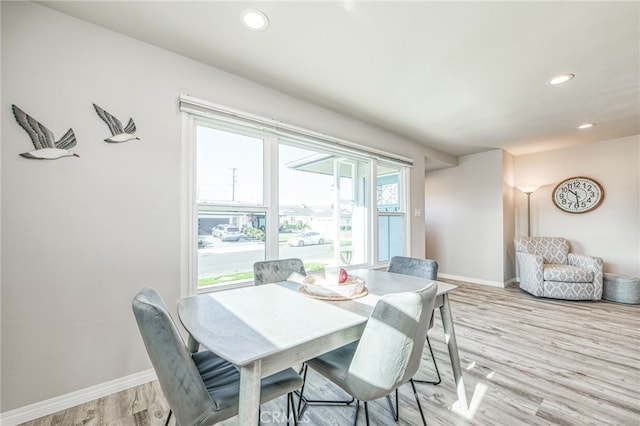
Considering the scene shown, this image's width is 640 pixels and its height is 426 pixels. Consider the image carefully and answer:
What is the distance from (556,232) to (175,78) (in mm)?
6268

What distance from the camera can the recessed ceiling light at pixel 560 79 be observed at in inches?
95.7

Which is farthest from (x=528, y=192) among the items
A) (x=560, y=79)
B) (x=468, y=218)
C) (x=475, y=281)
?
(x=560, y=79)

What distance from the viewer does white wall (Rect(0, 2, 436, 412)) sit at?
1.57 m

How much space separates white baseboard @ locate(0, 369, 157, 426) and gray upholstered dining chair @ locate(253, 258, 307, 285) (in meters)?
1.06

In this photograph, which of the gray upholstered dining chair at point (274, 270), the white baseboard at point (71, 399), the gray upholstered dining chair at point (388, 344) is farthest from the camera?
the gray upholstered dining chair at point (274, 270)

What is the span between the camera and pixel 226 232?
243 centimetres

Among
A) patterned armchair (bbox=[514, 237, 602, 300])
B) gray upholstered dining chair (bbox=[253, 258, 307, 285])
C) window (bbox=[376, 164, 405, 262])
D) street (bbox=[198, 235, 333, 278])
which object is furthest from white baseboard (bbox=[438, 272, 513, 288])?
gray upholstered dining chair (bbox=[253, 258, 307, 285])

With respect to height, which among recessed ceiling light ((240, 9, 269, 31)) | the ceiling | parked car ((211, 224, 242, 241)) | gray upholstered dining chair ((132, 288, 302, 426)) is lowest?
gray upholstered dining chair ((132, 288, 302, 426))

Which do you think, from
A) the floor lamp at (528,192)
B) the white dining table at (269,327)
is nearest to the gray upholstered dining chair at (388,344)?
the white dining table at (269,327)

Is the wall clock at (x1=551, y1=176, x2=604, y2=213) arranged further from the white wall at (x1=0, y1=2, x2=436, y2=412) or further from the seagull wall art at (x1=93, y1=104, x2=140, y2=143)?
the seagull wall art at (x1=93, y1=104, x2=140, y2=143)

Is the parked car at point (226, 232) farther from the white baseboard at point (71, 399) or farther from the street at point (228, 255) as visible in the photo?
the white baseboard at point (71, 399)

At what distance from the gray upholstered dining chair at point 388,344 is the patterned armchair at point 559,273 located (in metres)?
4.04

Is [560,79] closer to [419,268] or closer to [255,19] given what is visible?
[419,268]

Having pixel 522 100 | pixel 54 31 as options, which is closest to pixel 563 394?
pixel 522 100
